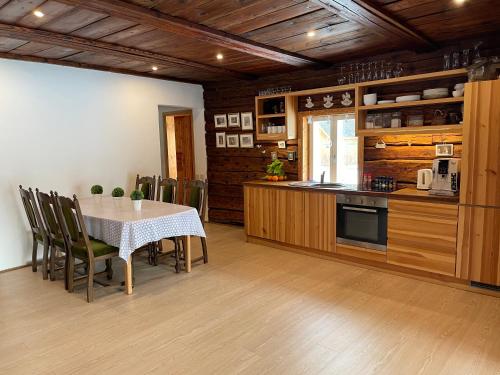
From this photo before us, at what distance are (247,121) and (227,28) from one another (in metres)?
2.51

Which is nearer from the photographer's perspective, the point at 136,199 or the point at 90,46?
the point at 90,46

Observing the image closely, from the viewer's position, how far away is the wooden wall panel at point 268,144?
4031 millimetres

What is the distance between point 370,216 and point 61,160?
376 cm

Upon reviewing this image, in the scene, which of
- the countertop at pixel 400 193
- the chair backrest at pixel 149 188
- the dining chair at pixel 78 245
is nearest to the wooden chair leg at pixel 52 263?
the dining chair at pixel 78 245

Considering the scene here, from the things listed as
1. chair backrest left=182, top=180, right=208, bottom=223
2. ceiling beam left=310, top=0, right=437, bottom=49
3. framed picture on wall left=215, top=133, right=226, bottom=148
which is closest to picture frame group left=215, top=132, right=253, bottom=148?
framed picture on wall left=215, top=133, right=226, bottom=148

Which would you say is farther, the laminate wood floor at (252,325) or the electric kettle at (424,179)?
the electric kettle at (424,179)

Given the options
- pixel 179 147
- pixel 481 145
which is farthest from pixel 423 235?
pixel 179 147

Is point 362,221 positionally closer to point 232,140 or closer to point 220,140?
point 232,140

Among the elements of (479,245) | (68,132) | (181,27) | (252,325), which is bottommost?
(252,325)

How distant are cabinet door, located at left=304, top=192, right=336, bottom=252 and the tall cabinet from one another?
4.31ft

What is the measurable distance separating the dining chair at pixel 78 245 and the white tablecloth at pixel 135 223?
0.37 feet

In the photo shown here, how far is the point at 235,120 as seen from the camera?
5938 millimetres

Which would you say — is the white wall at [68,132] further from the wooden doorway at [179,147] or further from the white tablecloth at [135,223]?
the wooden doorway at [179,147]

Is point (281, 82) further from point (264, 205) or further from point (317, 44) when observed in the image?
point (264, 205)
